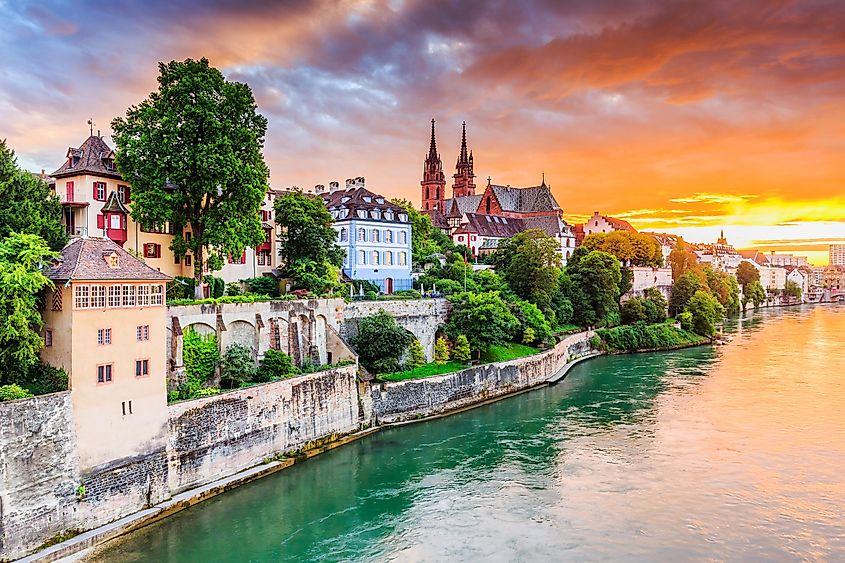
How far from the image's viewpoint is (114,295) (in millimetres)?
17969

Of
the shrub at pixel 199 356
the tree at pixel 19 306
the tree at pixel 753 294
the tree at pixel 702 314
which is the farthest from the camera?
the tree at pixel 753 294

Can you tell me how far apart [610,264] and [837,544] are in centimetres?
3733

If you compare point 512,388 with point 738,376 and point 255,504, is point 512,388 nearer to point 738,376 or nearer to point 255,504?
point 738,376

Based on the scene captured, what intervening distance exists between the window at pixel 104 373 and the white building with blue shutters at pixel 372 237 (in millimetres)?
22769

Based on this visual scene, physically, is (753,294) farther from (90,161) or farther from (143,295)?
(143,295)

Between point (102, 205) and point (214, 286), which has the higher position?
point (102, 205)

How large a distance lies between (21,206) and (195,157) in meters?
6.27

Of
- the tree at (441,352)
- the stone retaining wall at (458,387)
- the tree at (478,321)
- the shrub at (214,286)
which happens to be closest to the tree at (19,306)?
the shrub at (214,286)

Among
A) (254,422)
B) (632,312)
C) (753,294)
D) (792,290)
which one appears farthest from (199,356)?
(792,290)

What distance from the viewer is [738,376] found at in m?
37.7

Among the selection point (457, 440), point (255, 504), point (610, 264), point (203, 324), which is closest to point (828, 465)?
point (457, 440)

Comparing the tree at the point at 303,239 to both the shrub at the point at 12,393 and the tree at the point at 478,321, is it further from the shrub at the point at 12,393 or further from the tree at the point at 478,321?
the shrub at the point at 12,393

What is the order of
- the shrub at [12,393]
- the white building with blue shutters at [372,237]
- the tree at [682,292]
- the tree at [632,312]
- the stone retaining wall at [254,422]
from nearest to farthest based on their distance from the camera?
the shrub at [12,393], the stone retaining wall at [254,422], the white building with blue shutters at [372,237], the tree at [632,312], the tree at [682,292]

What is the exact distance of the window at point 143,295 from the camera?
61.0 feet
